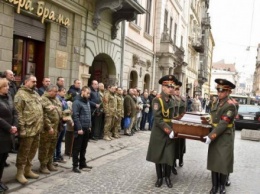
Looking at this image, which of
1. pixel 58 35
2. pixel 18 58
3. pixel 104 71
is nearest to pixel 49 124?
Result: pixel 18 58

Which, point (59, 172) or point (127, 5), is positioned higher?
point (127, 5)

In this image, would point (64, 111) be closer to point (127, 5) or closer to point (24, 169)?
point (24, 169)

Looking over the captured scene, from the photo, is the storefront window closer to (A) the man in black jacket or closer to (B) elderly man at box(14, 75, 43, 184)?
(A) the man in black jacket

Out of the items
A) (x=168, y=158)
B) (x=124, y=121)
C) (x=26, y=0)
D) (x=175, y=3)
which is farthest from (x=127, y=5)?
(x=175, y=3)

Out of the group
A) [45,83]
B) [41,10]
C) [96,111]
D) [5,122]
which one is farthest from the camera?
[96,111]

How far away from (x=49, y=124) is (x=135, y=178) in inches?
76.5

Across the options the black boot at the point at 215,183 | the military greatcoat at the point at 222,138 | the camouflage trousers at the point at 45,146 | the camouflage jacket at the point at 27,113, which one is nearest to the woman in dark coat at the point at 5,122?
the camouflage jacket at the point at 27,113

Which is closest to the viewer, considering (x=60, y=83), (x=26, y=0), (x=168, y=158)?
(x=168, y=158)

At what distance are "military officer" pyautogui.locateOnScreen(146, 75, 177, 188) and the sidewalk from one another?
6.45 feet

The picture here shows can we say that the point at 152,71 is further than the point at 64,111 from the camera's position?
Yes

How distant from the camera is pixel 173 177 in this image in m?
7.07

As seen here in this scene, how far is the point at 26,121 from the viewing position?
5.75m

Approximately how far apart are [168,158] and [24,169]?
2.56 meters

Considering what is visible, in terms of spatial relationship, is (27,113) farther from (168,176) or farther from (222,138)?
(222,138)
